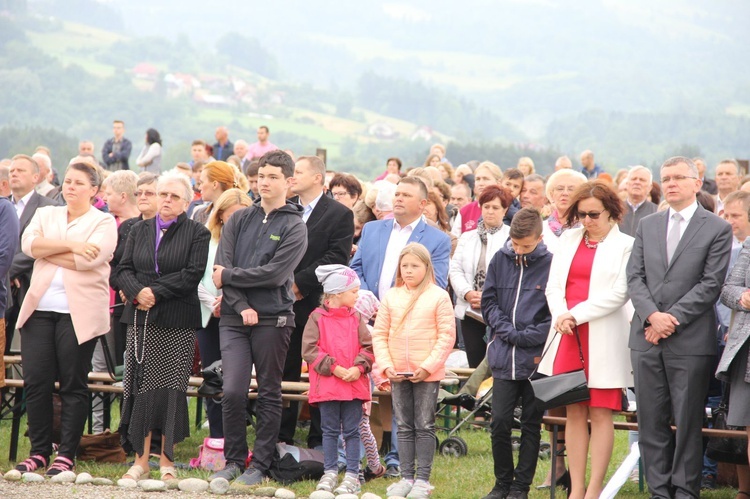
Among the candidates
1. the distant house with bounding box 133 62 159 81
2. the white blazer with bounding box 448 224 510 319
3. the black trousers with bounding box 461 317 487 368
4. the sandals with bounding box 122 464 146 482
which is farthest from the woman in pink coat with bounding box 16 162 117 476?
the distant house with bounding box 133 62 159 81

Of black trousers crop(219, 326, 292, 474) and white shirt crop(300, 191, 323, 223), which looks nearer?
black trousers crop(219, 326, 292, 474)

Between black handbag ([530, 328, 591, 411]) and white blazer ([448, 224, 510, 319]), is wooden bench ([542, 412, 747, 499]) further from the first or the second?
white blazer ([448, 224, 510, 319])

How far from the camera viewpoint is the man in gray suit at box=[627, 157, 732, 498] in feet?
20.9

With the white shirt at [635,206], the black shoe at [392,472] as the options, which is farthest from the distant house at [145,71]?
the black shoe at [392,472]

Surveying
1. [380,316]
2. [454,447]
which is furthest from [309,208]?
[454,447]

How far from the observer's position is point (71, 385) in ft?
24.8

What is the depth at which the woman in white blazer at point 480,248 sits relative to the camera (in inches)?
333

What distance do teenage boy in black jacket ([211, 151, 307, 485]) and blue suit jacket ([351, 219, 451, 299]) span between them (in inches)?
33.3

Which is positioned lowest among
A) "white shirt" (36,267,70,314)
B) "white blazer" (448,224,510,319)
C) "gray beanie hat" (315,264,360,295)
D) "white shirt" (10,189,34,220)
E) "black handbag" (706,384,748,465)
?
"black handbag" (706,384,748,465)

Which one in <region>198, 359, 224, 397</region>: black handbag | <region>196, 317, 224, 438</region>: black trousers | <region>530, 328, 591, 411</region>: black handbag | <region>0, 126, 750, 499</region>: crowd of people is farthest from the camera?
<region>196, 317, 224, 438</region>: black trousers

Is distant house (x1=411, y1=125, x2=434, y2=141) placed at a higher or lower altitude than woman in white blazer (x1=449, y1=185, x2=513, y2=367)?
higher

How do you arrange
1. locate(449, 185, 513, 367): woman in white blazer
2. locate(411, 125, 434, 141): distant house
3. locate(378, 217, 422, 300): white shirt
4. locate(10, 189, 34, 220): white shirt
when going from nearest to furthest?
locate(378, 217, 422, 300): white shirt < locate(449, 185, 513, 367): woman in white blazer < locate(10, 189, 34, 220): white shirt < locate(411, 125, 434, 141): distant house

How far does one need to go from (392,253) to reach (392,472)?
1679 millimetres

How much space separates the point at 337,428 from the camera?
283 inches
